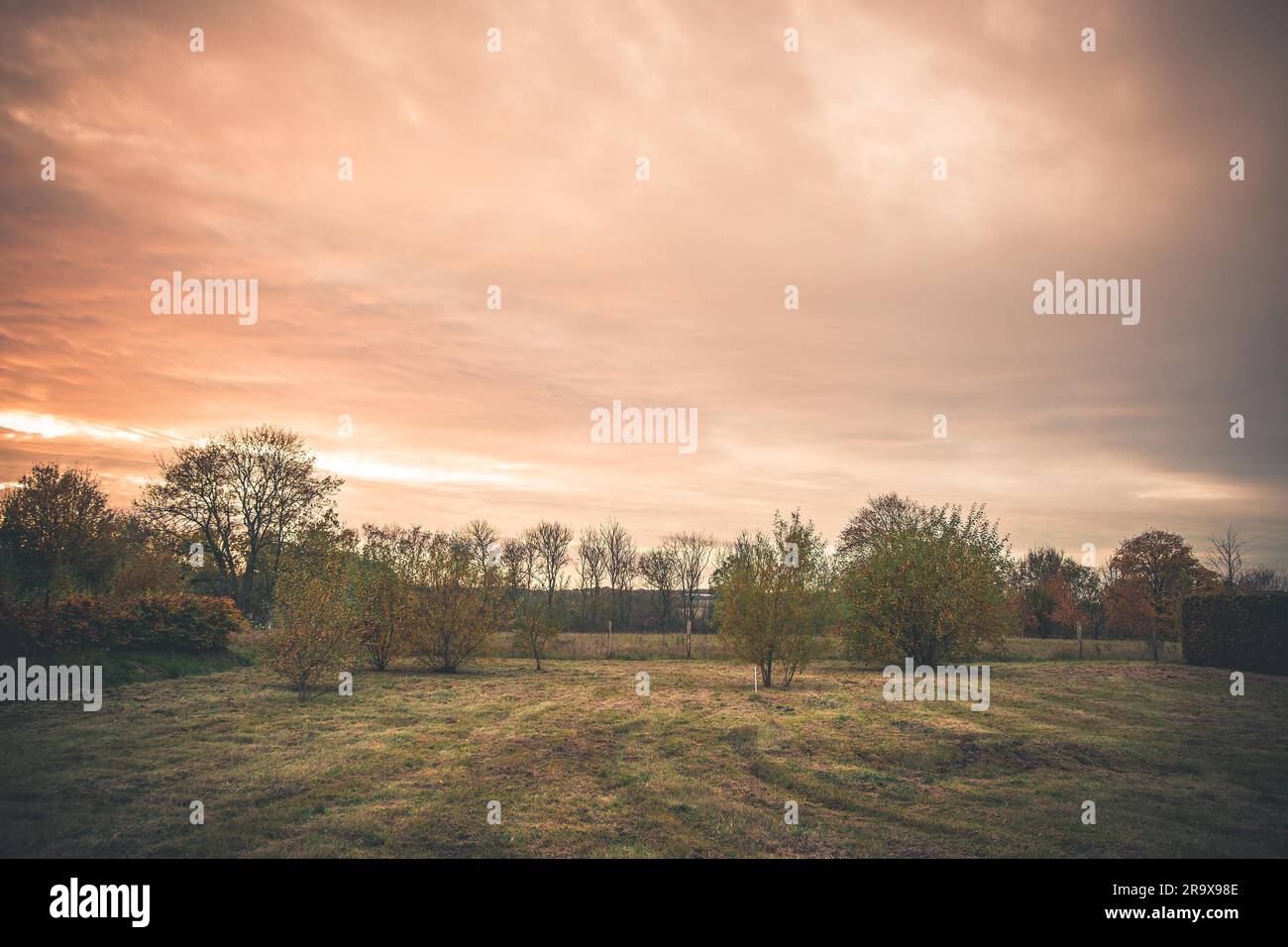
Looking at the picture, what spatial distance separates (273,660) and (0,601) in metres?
7.92

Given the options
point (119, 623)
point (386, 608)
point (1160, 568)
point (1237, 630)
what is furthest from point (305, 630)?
point (1160, 568)

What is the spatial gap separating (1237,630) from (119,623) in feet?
130

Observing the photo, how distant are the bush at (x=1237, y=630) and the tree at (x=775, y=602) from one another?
659 inches

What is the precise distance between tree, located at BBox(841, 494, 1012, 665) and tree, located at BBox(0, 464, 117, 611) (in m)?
29.4

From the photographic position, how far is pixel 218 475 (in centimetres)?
3922

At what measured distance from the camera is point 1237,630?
24609mm

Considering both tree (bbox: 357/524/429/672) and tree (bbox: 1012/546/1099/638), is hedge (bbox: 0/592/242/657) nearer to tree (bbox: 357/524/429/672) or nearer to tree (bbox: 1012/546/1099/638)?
tree (bbox: 357/524/429/672)

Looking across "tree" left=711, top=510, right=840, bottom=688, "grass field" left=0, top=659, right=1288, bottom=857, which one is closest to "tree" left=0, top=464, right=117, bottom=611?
"grass field" left=0, top=659, right=1288, bottom=857

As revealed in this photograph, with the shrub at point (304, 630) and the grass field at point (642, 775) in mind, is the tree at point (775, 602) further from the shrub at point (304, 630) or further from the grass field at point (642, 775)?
the shrub at point (304, 630)

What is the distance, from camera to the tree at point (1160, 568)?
33.2 meters

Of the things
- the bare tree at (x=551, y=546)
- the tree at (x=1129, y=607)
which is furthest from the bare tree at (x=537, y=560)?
the tree at (x=1129, y=607)
